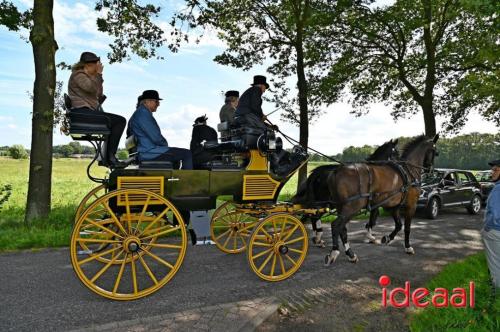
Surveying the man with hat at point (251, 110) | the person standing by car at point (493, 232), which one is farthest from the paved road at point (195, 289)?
the man with hat at point (251, 110)

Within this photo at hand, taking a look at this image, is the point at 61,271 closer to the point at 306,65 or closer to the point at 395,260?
the point at 395,260

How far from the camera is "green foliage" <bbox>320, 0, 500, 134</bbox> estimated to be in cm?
1617

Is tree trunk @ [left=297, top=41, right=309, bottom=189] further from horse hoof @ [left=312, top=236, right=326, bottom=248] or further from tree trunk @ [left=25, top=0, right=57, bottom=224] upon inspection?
tree trunk @ [left=25, top=0, right=57, bottom=224]

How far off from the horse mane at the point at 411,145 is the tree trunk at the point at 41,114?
8383mm

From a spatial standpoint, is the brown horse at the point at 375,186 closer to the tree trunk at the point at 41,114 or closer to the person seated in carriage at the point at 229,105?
the person seated in carriage at the point at 229,105

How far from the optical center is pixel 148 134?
16.4ft

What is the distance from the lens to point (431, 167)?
320 inches

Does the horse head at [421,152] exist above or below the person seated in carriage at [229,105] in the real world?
below

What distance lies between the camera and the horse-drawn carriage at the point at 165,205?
14.8ft

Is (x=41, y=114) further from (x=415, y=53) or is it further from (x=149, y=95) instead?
(x=415, y=53)

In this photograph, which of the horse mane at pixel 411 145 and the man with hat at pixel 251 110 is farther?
the horse mane at pixel 411 145

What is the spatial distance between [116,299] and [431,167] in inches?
277

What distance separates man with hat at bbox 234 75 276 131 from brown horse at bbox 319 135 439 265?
1.65 m

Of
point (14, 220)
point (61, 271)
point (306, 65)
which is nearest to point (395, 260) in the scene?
point (61, 271)
